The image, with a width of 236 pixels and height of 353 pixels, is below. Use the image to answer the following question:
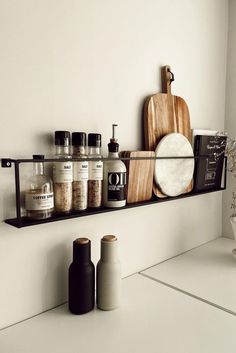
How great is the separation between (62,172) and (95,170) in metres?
0.11

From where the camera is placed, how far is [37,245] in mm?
808

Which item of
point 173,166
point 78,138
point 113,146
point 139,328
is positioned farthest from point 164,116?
point 139,328

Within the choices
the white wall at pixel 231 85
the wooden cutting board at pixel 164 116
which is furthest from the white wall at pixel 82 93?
the white wall at pixel 231 85

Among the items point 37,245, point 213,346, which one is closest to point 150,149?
point 37,245

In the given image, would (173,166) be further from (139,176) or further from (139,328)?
(139,328)

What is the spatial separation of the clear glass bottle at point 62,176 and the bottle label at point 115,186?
13 centimetres

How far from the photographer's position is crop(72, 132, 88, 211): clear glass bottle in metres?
0.82

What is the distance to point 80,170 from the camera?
2.70 feet

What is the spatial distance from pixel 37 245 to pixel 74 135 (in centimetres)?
33

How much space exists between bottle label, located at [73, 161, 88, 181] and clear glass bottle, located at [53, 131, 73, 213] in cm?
2

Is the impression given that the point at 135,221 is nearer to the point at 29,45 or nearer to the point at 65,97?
the point at 65,97

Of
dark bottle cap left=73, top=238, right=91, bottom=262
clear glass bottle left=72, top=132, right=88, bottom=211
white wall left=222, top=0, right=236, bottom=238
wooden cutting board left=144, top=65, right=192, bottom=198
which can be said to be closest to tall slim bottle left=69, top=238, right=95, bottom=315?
dark bottle cap left=73, top=238, right=91, bottom=262

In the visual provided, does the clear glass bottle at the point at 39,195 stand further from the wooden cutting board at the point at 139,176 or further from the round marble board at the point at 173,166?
the round marble board at the point at 173,166

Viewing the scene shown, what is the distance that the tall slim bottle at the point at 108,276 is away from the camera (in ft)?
2.70
